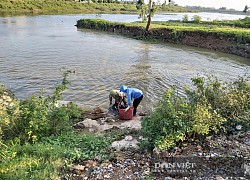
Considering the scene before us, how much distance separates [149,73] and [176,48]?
33.0ft

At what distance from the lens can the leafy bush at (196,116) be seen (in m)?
5.91

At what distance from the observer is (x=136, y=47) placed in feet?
77.9

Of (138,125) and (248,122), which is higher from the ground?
(248,122)

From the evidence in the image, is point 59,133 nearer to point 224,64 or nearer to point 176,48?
point 224,64

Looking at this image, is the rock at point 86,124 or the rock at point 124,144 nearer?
the rock at point 124,144

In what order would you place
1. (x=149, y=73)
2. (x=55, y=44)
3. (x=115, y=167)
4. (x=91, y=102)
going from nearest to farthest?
(x=115, y=167), (x=91, y=102), (x=149, y=73), (x=55, y=44)

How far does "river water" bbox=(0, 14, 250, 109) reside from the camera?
468 inches

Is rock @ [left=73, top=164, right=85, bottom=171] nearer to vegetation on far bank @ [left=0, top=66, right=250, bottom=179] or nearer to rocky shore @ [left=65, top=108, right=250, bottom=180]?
rocky shore @ [left=65, top=108, right=250, bottom=180]

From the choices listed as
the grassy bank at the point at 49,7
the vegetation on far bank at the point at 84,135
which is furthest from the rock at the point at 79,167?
the grassy bank at the point at 49,7

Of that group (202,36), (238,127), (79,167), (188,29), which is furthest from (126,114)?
(188,29)

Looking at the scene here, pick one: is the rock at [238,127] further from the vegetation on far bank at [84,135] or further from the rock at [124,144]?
the rock at [124,144]

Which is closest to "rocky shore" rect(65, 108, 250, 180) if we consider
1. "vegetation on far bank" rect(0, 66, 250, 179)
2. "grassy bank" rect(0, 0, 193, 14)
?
"vegetation on far bank" rect(0, 66, 250, 179)

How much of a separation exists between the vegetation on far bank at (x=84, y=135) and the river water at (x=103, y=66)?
3.35 m

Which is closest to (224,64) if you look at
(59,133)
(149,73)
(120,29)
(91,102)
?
(149,73)
